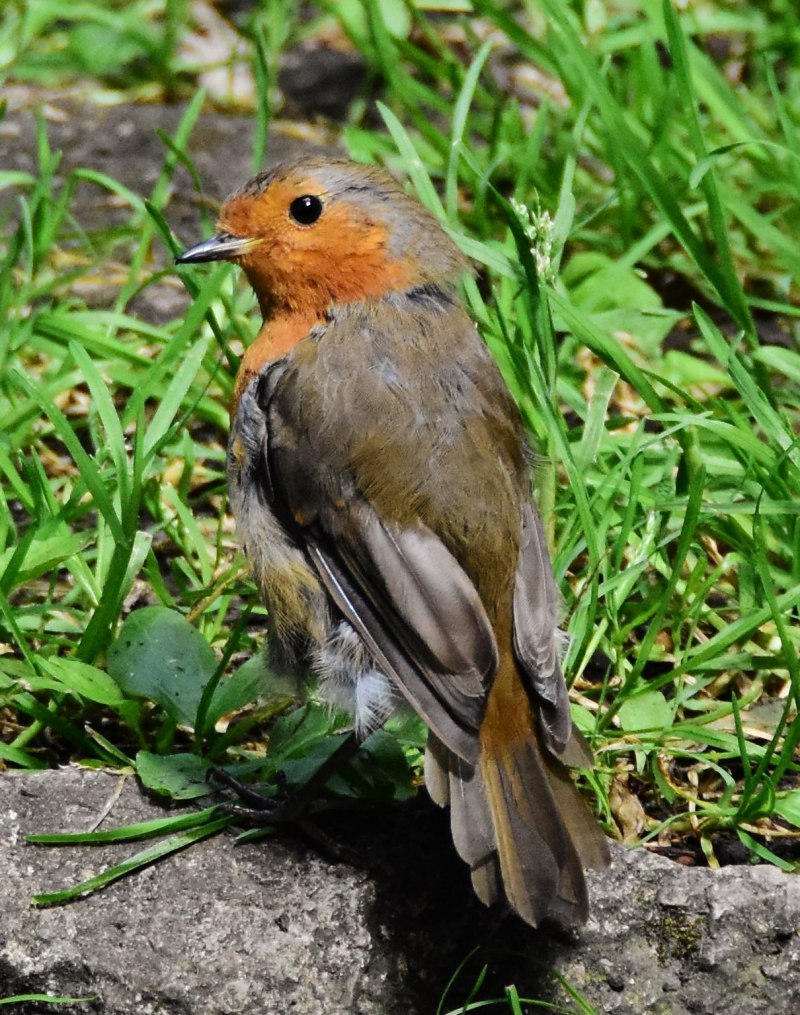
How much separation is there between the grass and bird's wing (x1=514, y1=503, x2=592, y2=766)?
30 centimetres

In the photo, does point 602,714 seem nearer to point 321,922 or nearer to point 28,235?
point 321,922

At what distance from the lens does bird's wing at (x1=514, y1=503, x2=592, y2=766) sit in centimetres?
308

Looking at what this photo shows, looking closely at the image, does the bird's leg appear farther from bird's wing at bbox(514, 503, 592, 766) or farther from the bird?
bird's wing at bbox(514, 503, 592, 766)

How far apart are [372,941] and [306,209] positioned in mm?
1745

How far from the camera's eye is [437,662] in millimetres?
3064

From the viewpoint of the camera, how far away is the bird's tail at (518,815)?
2.86 metres

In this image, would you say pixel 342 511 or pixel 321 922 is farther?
pixel 342 511

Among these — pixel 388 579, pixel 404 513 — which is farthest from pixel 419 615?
pixel 404 513

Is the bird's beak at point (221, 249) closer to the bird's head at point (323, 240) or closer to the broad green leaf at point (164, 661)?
the bird's head at point (323, 240)

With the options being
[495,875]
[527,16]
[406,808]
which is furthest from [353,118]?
[495,875]

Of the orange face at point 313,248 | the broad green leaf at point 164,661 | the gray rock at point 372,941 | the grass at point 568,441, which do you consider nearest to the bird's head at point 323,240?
the orange face at point 313,248

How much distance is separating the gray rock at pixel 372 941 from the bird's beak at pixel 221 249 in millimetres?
1502

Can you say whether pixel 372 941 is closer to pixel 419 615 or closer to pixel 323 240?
pixel 419 615

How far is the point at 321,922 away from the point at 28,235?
2.47 metres
